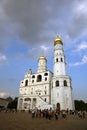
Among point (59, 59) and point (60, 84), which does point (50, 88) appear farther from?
point (59, 59)

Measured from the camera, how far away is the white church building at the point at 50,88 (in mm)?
49625

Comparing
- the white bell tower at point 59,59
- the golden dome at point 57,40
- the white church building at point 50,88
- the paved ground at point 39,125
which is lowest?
the paved ground at point 39,125

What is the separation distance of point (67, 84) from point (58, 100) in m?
6.79

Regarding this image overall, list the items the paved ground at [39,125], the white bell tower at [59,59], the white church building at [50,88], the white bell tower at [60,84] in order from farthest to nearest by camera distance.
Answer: the white bell tower at [59,59], the white church building at [50,88], the white bell tower at [60,84], the paved ground at [39,125]

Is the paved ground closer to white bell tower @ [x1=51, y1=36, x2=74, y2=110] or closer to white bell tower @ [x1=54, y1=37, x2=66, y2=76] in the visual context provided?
white bell tower @ [x1=51, y1=36, x2=74, y2=110]

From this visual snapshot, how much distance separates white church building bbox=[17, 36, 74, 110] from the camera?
49.6 m

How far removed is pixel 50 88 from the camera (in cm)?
5716

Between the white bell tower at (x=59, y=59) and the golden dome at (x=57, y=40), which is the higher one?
the golden dome at (x=57, y=40)

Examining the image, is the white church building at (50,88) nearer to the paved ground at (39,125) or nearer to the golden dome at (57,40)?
the golden dome at (57,40)

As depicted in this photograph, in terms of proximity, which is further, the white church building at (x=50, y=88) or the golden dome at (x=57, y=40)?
the golden dome at (x=57, y=40)

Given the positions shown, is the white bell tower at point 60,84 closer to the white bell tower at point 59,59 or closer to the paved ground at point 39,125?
the white bell tower at point 59,59

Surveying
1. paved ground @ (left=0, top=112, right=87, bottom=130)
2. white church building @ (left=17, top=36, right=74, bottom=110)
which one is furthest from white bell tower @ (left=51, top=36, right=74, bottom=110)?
paved ground @ (left=0, top=112, right=87, bottom=130)

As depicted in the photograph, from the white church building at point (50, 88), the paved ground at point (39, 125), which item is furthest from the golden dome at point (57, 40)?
the paved ground at point (39, 125)

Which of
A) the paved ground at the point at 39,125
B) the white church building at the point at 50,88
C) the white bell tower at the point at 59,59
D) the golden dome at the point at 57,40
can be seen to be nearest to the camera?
the paved ground at the point at 39,125
